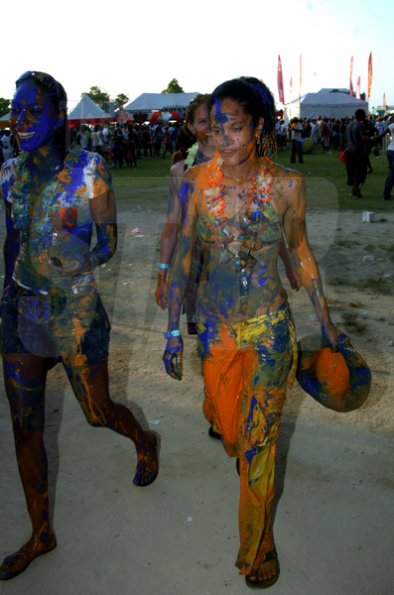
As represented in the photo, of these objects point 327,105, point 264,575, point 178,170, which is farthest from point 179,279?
point 327,105

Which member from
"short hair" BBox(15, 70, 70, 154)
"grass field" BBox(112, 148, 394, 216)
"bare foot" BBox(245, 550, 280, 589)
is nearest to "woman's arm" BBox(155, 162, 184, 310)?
"short hair" BBox(15, 70, 70, 154)

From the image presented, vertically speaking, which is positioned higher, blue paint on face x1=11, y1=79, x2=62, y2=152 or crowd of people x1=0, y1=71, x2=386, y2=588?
blue paint on face x1=11, y1=79, x2=62, y2=152

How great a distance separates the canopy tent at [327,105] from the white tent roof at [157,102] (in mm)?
8673

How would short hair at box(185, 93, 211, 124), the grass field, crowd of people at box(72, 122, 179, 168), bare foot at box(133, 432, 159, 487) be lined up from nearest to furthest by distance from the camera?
bare foot at box(133, 432, 159, 487)
short hair at box(185, 93, 211, 124)
the grass field
crowd of people at box(72, 122, 179, 168)

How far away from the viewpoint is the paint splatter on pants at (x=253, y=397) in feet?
8.48

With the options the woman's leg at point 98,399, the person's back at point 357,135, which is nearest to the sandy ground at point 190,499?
the woman's leg at point 98,399

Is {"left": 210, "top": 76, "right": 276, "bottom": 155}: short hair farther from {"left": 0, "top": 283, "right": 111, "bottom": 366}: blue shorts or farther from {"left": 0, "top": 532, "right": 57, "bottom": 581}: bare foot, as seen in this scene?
{"left": 0, "top": 532, "right": 57, "bottom": 581}: bare foot

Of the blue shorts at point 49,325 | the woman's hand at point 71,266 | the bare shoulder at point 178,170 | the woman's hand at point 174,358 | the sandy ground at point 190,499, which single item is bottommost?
the sandy ground at point 190,499

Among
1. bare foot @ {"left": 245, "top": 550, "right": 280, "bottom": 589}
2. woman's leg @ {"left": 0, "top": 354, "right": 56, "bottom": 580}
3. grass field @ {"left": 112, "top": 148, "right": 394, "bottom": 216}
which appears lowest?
grass field @ {"left": 112, "top": 148, "right": 394, "bottom": 216}

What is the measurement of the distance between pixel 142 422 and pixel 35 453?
1.37 meters

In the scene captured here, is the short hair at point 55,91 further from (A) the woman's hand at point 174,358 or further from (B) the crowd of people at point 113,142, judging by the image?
(B) the crowd of people at point 113,142

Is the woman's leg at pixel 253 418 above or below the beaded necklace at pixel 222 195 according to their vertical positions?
below

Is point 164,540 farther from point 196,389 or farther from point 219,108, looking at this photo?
point 219,108

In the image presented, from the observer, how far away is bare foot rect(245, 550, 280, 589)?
8.63 feet
